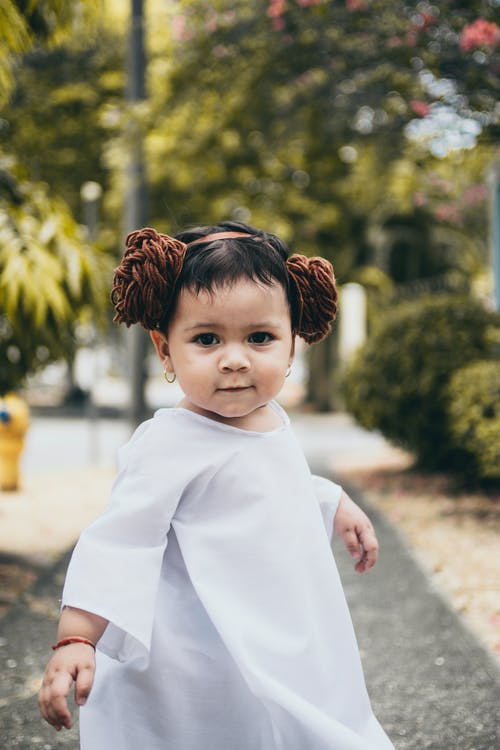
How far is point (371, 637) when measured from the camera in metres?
4.78

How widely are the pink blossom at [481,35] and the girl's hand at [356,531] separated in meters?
4.97

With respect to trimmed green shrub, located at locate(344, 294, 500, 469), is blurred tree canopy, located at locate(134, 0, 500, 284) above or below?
above

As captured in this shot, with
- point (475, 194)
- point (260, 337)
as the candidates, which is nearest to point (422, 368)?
point (260, 337)

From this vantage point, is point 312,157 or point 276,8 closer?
point 276,8

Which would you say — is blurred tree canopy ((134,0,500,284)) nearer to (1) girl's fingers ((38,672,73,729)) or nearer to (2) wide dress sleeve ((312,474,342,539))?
(2) wide dress sleeve ((312,474,342,539))

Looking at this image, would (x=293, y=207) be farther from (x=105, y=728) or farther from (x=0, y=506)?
(x=105, y=728)

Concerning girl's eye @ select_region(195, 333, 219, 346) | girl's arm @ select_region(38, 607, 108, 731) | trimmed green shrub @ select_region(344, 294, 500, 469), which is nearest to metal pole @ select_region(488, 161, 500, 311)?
trimmed green shrub @ select_region(344, 294, 500, 469)

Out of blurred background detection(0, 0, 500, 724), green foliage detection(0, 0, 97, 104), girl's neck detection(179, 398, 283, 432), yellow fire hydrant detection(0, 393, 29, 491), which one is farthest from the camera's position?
yellow fire hydrant detection(0, 393, 29, 491)

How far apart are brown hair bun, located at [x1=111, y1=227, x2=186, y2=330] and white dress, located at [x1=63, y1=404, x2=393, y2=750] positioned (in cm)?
24

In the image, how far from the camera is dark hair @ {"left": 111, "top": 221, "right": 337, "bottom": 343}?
2.13 m

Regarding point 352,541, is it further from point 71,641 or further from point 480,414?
point 480,414

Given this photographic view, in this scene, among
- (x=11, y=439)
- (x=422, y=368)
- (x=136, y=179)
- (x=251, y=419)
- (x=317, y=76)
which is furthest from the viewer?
(x=136, y=179)

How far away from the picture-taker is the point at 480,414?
25.7 feet

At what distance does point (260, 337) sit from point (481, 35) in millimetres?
5106
